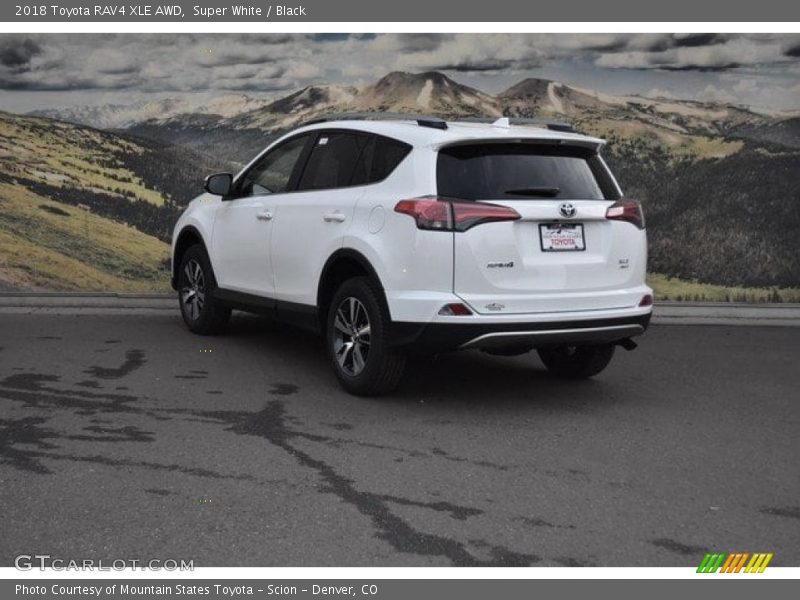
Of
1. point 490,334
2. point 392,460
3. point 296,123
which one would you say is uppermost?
point 296,123

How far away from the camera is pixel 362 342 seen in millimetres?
6922

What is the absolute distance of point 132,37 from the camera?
11.6 meters

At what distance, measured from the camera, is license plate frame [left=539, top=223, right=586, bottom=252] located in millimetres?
6500

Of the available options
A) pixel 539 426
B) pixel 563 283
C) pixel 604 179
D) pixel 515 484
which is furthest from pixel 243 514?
pixel 604 179

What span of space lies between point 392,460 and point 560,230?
1880mm

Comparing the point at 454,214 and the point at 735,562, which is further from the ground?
the point at 454,214

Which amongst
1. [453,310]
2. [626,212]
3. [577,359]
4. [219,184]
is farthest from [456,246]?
[219,184]

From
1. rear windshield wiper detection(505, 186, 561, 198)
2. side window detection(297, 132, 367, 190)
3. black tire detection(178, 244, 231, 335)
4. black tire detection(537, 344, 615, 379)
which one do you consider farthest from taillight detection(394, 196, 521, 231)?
black tire detection(178, 244, 231, 335)

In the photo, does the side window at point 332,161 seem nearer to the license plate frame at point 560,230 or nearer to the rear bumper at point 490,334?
the rear bumper at point 490,334

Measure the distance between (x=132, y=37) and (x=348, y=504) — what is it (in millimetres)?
8184

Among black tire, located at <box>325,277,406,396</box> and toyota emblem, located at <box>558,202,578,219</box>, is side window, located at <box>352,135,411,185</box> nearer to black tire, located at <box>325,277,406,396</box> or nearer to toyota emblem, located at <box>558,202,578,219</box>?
black tire, located at <box>325,277,406,396</box>

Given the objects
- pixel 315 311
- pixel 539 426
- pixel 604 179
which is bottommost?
pixel 539 426

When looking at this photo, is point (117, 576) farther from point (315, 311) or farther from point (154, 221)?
point (154, 221)

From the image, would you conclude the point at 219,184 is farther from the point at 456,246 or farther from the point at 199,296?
the point at 456,246
